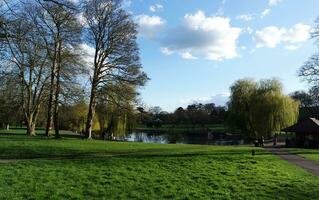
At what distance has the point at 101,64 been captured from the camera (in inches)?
1844

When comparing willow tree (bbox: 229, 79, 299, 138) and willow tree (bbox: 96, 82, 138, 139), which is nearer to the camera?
willow tree (bbox: 96, 82, 138, 139)

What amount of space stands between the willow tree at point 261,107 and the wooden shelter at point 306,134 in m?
9.22

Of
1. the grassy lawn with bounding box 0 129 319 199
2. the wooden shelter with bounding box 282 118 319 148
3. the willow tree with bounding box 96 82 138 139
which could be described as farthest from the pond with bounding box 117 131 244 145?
the grassy lawn with bounding box 0 129 319 199

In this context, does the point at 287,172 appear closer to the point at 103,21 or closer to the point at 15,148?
the point at 15,148

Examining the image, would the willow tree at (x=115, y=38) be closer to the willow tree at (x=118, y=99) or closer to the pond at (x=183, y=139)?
the willow tree at (x=118, y=99)

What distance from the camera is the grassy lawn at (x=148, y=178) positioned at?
620 inches

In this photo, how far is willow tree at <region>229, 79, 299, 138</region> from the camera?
64750 millimetres

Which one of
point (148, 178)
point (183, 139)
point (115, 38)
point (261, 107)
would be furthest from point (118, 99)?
point (183, 139)

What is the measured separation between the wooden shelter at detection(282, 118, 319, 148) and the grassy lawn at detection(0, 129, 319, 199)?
28611 millimetres

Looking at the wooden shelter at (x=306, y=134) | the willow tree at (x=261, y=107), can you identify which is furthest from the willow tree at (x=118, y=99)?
the willow tree at (x=261, y=107)

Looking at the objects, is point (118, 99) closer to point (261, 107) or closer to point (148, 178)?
point (261, 107)

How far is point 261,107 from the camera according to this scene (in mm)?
65188

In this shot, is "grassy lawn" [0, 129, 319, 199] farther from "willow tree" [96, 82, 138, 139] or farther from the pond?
the pond

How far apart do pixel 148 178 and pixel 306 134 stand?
1580 inches
